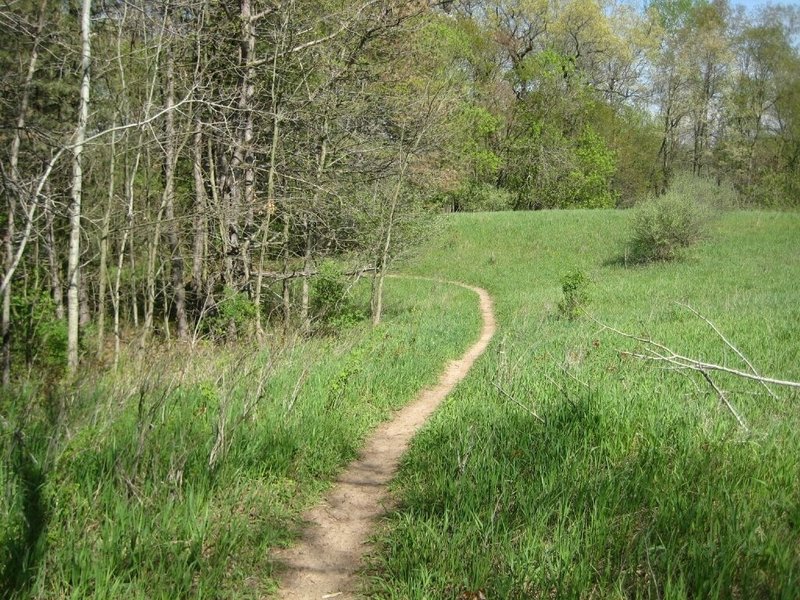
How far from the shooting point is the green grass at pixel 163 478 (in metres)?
3.16

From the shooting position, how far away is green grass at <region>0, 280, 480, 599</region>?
3156mm

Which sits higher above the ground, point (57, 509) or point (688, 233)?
point (688, 233)

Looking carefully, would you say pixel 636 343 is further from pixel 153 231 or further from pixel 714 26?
pixel 714 26

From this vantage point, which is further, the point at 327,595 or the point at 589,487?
the point at 589,487

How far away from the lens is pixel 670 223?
25.9 m

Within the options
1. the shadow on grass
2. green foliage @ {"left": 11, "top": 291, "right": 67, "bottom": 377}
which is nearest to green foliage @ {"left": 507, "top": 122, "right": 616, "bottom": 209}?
green foliage @ {"left": 11, "top": 291, "right": 67, "bottom": 377}

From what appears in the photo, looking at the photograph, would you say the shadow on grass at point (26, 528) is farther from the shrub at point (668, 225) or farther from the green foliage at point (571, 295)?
the shrub at point (668, 225)

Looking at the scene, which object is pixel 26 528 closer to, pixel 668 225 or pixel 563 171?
pixel 668 225

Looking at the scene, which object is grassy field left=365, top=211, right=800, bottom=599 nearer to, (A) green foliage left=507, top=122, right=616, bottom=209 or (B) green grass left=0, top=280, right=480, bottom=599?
(B) green grass left=0, top=280, right=480, bottom=599

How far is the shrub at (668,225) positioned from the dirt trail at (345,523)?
22.4 meters

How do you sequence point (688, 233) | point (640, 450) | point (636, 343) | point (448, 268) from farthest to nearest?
point (448, 268), point (688, 233), point (636, 343), point (640, 450)

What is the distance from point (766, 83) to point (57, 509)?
166 feet

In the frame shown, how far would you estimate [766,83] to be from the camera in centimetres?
4238

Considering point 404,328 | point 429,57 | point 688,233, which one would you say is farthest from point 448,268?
point 404,328
